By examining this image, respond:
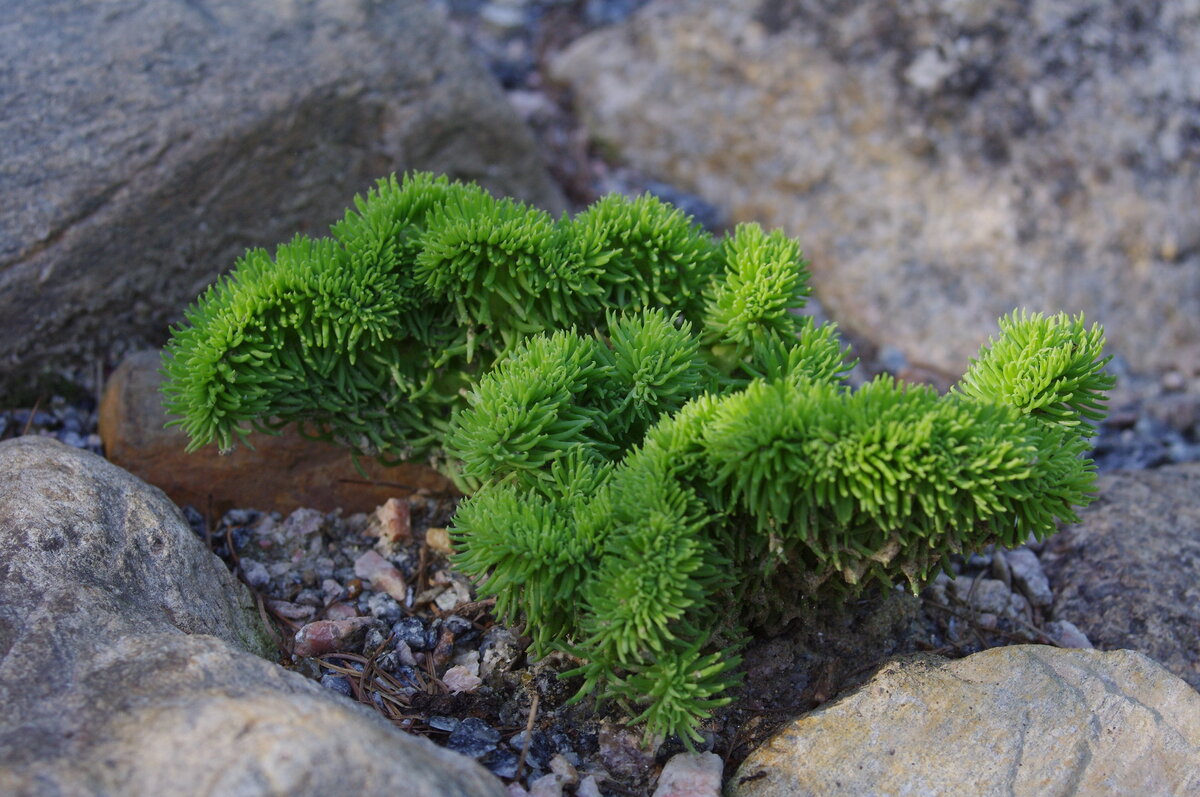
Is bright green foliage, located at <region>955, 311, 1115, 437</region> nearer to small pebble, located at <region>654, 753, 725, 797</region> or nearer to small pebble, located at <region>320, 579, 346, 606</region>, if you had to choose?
small pebble, located at <region>654, 753, 725, 797</region>

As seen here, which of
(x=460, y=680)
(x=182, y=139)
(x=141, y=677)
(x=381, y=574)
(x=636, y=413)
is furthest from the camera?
(x=182, y=139)

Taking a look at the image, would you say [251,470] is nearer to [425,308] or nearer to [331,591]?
[331,591]

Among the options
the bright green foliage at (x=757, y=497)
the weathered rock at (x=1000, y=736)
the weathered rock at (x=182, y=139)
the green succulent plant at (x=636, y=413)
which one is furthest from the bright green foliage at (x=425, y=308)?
the weathered rock at (x=182, y=139)

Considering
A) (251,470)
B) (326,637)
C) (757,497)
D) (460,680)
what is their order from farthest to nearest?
(251,470) < (326,637) < (460,680) < (757,497)

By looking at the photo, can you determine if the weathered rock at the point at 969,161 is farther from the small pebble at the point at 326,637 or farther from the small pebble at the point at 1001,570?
the small pebble at the point at 326,637

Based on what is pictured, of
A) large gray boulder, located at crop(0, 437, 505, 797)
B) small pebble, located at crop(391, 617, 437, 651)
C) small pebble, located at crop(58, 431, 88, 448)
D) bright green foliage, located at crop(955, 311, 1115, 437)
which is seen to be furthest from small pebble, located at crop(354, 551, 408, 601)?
bright green foliage, located at crop(955, 311, 1115, 437)

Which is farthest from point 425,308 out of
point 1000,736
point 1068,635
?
Result: point 1068,635

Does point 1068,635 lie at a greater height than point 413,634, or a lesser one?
lesser
